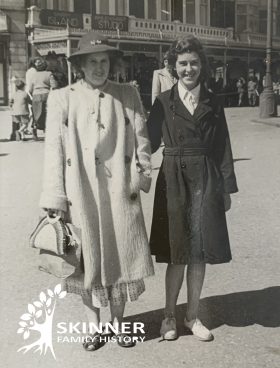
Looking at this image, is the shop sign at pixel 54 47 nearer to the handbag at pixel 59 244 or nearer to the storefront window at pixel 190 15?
the storefront window at pixel 190 15

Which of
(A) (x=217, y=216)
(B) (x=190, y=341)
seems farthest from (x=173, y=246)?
(B) (x=190, y=341)

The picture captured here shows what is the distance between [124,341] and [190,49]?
142 centimetres

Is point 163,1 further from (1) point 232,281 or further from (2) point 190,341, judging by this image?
(2) point 190,341

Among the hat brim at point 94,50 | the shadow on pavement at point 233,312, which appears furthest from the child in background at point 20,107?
the hat brim at point 94,50

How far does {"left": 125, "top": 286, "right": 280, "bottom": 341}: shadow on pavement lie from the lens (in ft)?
11.2

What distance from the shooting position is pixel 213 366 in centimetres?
292

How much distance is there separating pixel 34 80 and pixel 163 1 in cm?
496

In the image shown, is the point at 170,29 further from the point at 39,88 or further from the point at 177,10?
the point at 39,88

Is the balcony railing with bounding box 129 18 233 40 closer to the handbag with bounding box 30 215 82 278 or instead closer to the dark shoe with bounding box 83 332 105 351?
the handbag with bounding box 30 215 82 278

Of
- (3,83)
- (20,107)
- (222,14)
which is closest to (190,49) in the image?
(222,14)

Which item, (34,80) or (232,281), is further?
(34,80)

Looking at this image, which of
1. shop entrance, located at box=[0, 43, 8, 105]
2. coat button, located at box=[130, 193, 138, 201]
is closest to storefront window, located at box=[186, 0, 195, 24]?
coat button, located at box=[130, 193, 138, 201]

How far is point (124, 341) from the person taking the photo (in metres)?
3.15

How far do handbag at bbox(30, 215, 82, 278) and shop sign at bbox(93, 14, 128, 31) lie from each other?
2.78 meters
